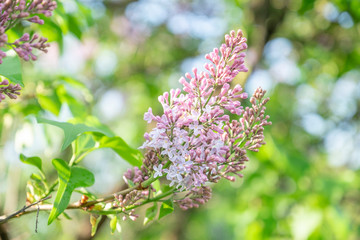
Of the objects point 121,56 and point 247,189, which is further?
point 121,56

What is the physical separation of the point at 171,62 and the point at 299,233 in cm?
210

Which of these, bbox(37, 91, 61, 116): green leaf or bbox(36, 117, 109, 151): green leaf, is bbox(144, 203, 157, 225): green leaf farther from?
bbox(37, 91, 61, 116): green leaf

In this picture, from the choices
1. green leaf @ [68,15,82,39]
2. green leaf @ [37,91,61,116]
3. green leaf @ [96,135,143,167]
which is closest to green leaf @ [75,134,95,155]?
green leaf @ [96,135,143,167]

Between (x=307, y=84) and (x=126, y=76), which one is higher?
(x=307, y=84)

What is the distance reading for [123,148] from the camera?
929mm

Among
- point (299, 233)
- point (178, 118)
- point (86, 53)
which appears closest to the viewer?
point (178, 118)

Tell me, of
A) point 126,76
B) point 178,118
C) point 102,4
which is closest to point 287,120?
point 126,76

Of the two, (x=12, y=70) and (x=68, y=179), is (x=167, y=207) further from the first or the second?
(x=12, y=70)

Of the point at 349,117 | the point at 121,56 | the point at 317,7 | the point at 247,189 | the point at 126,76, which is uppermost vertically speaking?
the point at 317,7

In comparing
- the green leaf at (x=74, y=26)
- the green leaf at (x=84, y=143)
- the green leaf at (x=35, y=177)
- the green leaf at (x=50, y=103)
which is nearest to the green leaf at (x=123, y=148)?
the green leaf at (x=84, y=143)

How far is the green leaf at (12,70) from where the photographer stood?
72 centimetres

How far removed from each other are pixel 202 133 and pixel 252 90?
1.26 metres

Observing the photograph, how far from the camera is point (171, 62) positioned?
3.79 meters

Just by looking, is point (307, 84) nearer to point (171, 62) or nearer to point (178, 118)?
point (171, 62)
